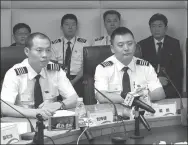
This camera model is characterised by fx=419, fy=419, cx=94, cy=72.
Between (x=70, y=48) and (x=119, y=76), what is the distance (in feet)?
5.48

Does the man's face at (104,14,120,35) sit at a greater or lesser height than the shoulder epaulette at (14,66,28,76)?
greater

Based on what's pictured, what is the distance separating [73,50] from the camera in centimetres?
518

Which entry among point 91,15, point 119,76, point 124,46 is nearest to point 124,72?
point 119,76

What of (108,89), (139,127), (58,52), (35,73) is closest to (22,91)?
(35,73)

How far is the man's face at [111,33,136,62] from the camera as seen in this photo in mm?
3430

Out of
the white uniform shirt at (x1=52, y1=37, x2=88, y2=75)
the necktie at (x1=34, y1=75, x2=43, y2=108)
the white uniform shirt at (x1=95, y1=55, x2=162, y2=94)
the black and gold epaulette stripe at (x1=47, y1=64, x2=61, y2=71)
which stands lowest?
the necktie at (x1=34, y1=75, x2=43, y2=108)

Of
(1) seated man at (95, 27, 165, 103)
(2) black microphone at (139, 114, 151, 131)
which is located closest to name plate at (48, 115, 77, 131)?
(2) black microphone at (139, 114, 151, 131)

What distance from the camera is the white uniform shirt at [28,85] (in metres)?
3.09

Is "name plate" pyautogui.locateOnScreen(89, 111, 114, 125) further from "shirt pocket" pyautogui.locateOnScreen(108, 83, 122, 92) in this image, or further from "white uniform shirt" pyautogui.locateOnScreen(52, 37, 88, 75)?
"white uniform shirt" pyautogui.locateOnScreen(52, 37, 88, 75)

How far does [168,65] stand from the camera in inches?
196

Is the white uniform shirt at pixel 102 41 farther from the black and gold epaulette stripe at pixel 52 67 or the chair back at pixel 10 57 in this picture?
the chair back at pixel 10 57

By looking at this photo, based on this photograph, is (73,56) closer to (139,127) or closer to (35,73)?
(35,73)

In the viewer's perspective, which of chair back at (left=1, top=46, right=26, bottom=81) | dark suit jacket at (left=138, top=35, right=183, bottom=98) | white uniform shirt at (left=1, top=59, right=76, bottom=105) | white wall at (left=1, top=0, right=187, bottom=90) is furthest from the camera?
white wall at (left=1, top=0, right=187, bottom=90)

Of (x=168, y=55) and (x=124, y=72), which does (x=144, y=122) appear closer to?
(x=124, y=72)
